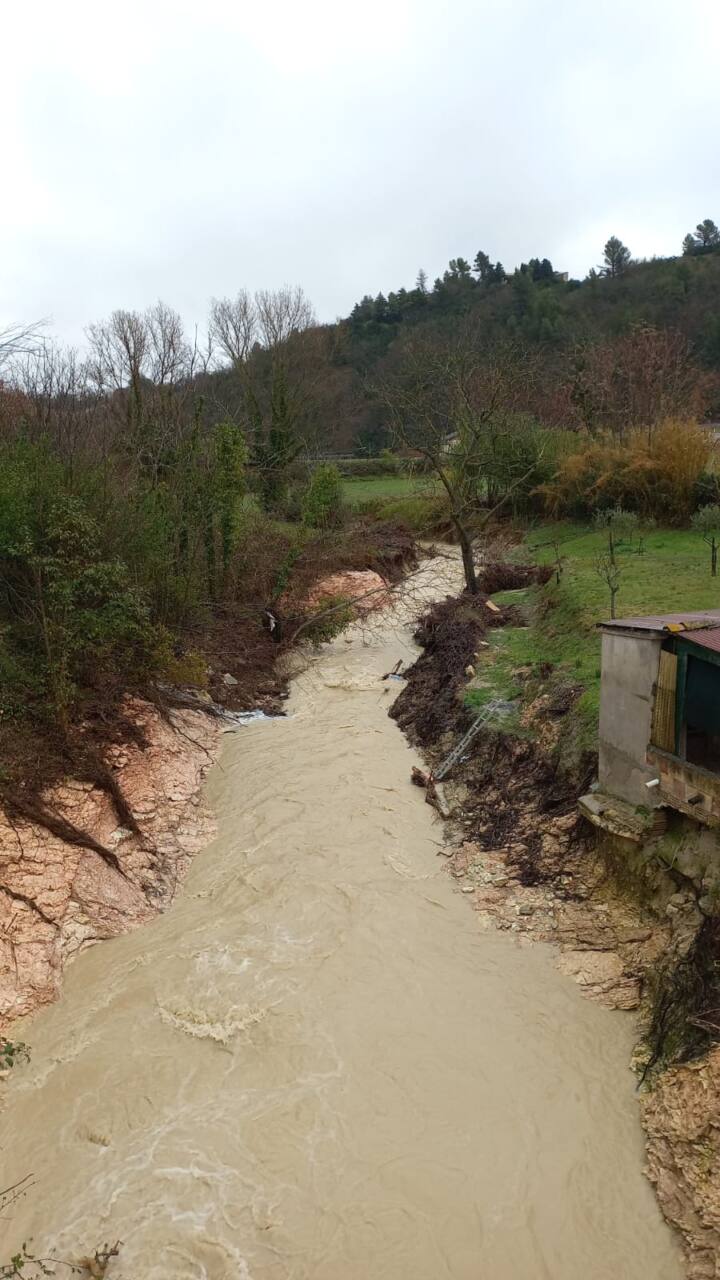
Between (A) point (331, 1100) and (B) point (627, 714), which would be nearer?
(A) point (331, 1100)

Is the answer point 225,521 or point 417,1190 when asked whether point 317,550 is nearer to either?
point 225,521

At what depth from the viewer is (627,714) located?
796cm

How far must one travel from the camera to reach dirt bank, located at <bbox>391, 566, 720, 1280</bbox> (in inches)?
211

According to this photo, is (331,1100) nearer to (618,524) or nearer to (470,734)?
(470,734)

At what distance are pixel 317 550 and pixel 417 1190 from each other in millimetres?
18142

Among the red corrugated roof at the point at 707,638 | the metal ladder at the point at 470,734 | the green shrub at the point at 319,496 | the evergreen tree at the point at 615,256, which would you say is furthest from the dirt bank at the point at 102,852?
the evergreen tree at the point at 615,256

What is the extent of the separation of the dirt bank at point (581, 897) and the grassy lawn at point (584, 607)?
0.55m

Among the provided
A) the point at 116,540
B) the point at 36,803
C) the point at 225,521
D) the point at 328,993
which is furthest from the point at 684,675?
the point at 225,521

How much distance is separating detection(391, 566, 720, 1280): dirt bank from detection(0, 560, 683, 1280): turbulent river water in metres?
0.22

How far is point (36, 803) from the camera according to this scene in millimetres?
8977

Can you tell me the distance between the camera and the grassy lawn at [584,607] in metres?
11.8

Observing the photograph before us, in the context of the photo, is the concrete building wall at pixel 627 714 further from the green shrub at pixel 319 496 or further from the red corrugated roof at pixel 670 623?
the green shrub at pixel 319 496

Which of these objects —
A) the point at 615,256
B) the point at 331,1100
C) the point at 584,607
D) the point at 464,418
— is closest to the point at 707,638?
the point at 331,1100

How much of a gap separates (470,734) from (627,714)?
4001mm
